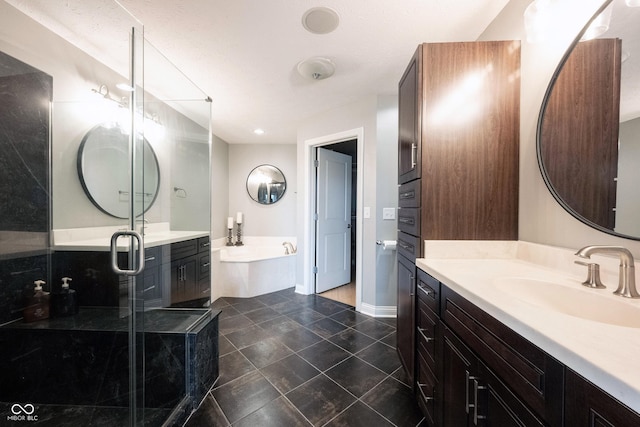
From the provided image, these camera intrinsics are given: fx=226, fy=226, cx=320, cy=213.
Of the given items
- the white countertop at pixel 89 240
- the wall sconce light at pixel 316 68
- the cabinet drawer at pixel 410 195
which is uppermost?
the wall sconce light at pixel 316 68

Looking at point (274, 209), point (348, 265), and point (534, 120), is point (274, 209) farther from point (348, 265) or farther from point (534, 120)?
point (534, 120)

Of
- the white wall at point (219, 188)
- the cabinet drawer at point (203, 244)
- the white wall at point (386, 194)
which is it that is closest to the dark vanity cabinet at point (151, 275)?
the cabinet drawer at point (203, 244)

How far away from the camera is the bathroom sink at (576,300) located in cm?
70

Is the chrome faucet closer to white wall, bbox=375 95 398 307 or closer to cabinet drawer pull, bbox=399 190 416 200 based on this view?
cabinet drawer pull, bbox=399 190 416 200

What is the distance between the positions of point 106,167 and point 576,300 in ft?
8.88

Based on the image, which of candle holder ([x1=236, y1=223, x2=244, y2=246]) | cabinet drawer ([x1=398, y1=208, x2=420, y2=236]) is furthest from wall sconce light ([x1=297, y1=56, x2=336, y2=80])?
candle holder ([x1=236, y1=223, x2=244, y2=246])

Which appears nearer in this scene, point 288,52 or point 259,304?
point 288,52

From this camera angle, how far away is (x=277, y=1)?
1.30 m

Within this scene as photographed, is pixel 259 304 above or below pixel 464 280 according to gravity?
below

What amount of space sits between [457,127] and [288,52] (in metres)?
1.33

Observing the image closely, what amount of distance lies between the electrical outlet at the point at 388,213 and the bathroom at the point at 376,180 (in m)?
0.04

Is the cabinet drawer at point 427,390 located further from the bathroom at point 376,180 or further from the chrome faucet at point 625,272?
the bathroom at point 376,180

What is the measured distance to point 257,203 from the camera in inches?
160

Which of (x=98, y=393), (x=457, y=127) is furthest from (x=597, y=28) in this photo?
(x=98, y=393)
